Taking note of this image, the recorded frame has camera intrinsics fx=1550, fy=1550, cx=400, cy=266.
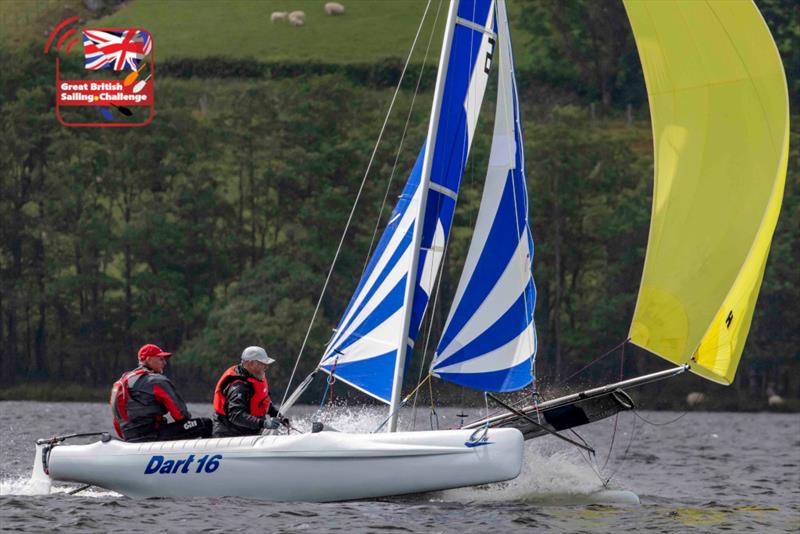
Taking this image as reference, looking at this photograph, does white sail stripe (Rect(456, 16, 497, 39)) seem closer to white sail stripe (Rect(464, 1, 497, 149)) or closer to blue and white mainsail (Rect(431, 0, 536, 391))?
white sail stripe (Rect(464, 1, 497, 149))

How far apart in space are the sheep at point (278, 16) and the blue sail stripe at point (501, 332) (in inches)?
3385

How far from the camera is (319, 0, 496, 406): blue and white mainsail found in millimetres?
16562

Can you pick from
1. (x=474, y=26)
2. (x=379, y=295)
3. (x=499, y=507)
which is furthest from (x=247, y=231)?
(x=499, y=507)

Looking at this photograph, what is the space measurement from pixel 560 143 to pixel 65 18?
4408 centimetres

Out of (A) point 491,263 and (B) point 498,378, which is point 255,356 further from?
(A) point 491,263

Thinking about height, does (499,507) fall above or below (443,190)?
below

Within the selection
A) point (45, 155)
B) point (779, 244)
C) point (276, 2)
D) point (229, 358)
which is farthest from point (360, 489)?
point (276, 2)

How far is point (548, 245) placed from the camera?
63.5 m

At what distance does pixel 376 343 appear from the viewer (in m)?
16.8

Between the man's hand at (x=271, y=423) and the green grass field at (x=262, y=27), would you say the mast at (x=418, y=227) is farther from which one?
the green grass field at (x=262, y=27)

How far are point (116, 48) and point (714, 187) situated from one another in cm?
6558

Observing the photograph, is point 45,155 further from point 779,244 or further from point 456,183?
point 456,183

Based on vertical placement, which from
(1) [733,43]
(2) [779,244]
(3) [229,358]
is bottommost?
(3) [229,358]

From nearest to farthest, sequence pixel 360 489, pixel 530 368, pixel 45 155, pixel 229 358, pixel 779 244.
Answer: pixel 360 489, pixel 530 368, pixel 229 358, pixel 779 244, pixel 45 155
